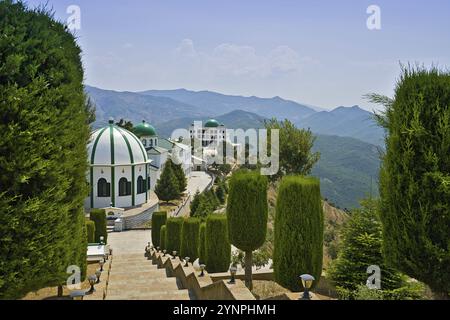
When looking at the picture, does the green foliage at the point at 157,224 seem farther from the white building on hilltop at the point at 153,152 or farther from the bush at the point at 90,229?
the white building on hilltop at the point at 153,152

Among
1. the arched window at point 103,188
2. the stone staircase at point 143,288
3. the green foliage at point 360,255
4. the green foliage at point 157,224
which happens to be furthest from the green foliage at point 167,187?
the green foliage at point 360,255

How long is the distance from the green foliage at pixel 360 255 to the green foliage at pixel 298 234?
248cm

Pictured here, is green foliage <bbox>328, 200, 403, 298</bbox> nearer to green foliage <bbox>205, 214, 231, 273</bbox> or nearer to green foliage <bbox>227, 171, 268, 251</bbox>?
green foliage <bbox>227, 171, 268, 251</bbox>

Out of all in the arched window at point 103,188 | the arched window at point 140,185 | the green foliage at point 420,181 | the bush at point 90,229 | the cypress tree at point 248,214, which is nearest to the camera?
the green foliage at point 420,181

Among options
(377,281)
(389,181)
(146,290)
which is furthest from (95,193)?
(389,181)

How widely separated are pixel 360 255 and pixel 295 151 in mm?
17748

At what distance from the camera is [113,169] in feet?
125

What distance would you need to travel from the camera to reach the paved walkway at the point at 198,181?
5598cm

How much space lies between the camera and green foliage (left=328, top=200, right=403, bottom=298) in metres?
10.9

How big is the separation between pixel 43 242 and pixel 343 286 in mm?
8511

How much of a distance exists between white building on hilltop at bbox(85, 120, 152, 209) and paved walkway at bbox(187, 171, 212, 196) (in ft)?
46.5
